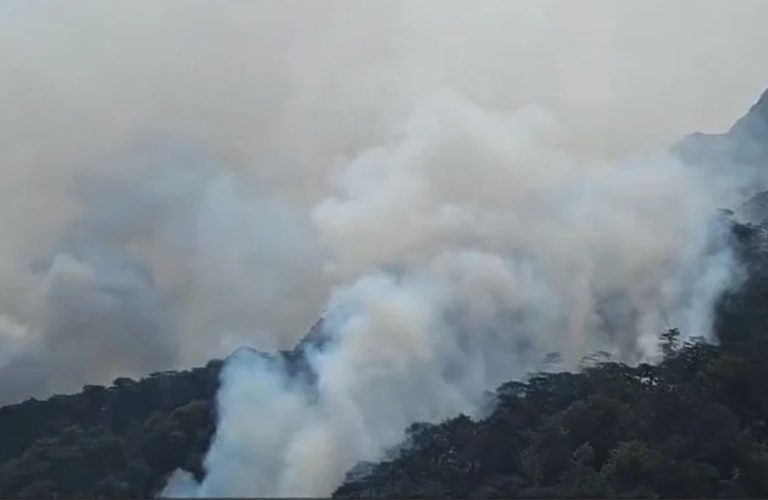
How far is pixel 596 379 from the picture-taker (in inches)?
1786

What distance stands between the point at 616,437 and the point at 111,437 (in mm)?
24633

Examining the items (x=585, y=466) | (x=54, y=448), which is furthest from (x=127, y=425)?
(x=585, y=466)

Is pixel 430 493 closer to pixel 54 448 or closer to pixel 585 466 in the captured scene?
pixel 585 466

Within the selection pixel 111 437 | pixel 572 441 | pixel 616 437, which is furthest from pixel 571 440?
pixel 111 437

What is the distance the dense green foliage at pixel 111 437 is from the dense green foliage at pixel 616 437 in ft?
27.9

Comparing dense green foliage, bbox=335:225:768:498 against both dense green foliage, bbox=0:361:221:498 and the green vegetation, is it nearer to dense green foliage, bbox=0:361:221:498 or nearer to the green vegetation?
the green vegetation

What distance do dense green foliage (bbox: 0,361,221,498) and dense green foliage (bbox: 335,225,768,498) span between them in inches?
335

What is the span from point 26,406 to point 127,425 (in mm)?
10877

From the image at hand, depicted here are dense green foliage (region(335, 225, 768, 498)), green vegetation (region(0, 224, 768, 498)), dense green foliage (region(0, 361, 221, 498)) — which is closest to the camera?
dense green foliage (region(335, 225, 768, 498))

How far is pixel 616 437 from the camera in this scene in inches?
1511

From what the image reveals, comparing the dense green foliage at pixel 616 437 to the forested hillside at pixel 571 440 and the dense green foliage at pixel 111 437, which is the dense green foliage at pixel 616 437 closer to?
the forested hillside at pixel 571 440

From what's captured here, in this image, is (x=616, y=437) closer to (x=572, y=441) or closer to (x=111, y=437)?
(x=572, y=441)

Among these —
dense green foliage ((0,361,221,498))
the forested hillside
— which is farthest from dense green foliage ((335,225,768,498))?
dense green foliage ((0,361,221,498))

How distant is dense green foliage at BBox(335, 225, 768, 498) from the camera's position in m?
33.0
